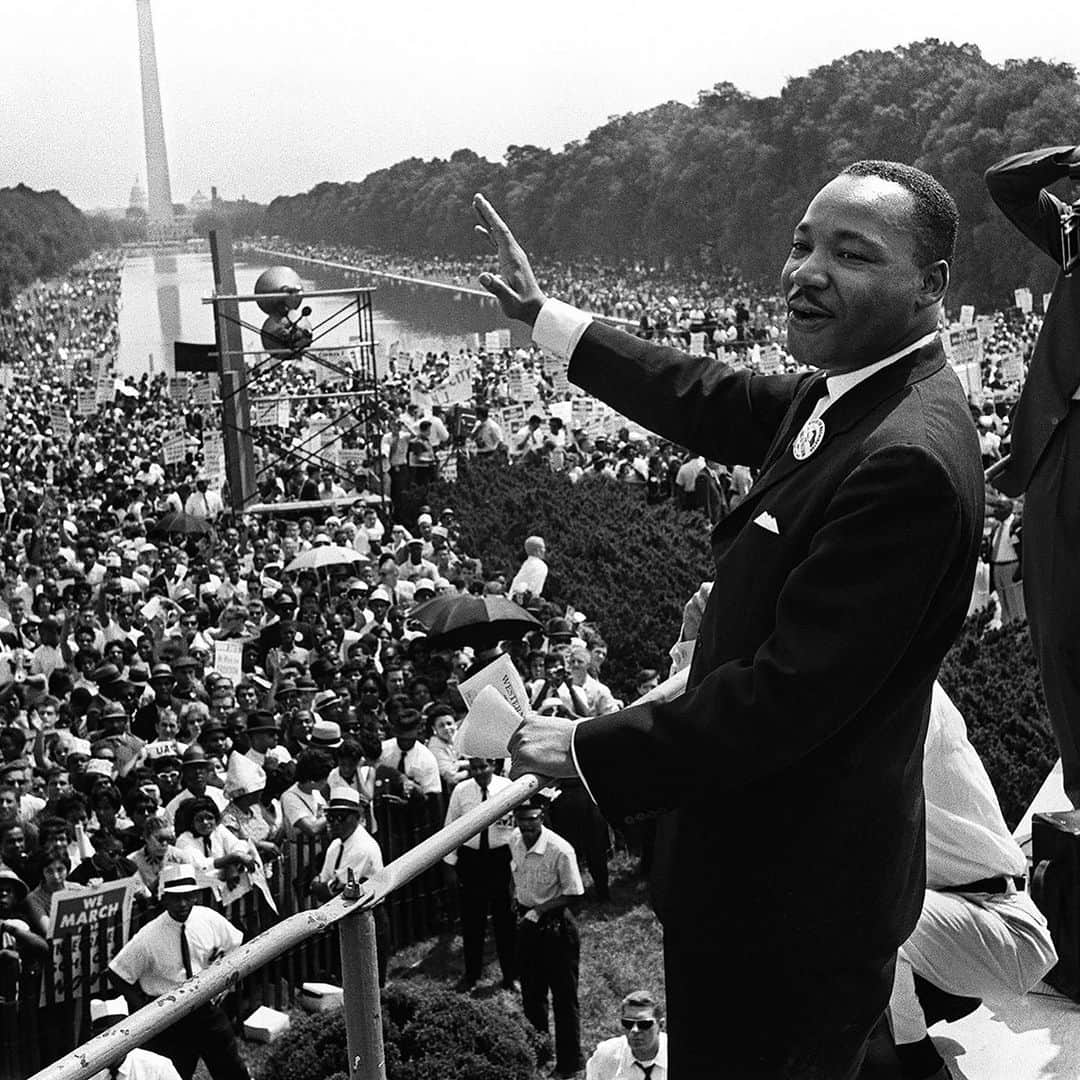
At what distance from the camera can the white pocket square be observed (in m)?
2.31

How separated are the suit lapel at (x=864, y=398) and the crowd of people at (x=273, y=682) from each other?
0.15 meters

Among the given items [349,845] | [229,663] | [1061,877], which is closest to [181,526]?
[229,663]

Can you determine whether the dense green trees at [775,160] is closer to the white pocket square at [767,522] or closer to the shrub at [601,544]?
the shrub at [601,544]

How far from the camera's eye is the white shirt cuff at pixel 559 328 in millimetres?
2777

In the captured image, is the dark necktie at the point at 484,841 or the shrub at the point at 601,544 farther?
the shrub at the point at 601,544

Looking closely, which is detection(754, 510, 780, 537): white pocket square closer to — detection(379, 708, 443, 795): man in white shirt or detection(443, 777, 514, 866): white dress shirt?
detection(443, 777, 514, 866): white dress shirt

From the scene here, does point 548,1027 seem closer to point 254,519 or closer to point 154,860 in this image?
point 154,860

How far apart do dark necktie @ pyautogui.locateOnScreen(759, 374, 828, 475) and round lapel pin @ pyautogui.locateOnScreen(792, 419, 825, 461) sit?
112mm

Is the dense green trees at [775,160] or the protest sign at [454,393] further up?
the dense green trees at [775,160]

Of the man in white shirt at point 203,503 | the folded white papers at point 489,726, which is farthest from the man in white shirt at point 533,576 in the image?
the folded white papers at point 489,726

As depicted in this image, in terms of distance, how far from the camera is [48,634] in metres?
14.2

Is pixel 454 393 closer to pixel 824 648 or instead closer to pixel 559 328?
pixel 559 328

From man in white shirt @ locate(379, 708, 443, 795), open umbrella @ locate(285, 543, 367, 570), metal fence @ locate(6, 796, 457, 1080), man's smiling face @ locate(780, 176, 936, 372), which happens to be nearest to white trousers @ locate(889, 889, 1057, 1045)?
man's smiling face @ locate(780, 176, 936, 372)

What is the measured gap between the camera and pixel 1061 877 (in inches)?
77.0
